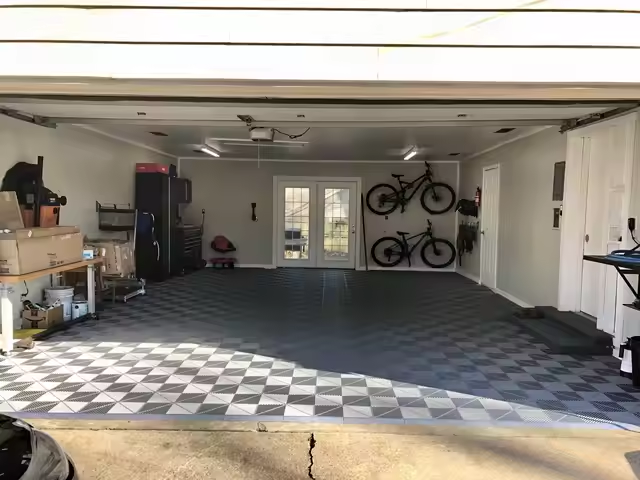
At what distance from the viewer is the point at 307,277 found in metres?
9.00

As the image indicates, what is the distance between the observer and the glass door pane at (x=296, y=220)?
10297 mm

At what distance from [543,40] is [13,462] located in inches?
121

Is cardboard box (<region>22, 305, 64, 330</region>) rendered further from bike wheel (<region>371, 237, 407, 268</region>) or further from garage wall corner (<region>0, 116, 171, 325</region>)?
bike wheel (<region>371, 237, 407, 268</region>)

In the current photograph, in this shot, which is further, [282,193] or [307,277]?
[282,193]

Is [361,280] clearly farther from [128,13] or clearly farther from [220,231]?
[128,13]

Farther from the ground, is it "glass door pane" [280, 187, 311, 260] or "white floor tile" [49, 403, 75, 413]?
"glass door pane" [280, 187, 311, 260]

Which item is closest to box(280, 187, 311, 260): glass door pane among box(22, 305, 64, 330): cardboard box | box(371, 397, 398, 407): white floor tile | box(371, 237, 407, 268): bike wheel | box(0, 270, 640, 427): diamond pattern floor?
box(371, 237, 407, 268): bike wheel

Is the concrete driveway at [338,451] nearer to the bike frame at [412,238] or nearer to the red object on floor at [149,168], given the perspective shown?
the red object on floor at [149,168]

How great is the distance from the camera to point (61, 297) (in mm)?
5125

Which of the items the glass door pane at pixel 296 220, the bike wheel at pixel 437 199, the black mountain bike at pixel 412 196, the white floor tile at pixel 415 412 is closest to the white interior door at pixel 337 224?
the glass door pane at pixel 296 220

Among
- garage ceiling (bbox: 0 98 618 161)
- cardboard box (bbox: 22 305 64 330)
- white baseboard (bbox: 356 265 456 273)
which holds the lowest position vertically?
white baseboard (bbox: 356 265 456 273)

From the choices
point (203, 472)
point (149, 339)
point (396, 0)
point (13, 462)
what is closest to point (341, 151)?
point (149, 339)

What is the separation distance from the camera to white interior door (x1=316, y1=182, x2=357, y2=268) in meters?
10.2

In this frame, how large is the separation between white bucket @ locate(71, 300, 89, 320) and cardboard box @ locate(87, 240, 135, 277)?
35.8 inches
